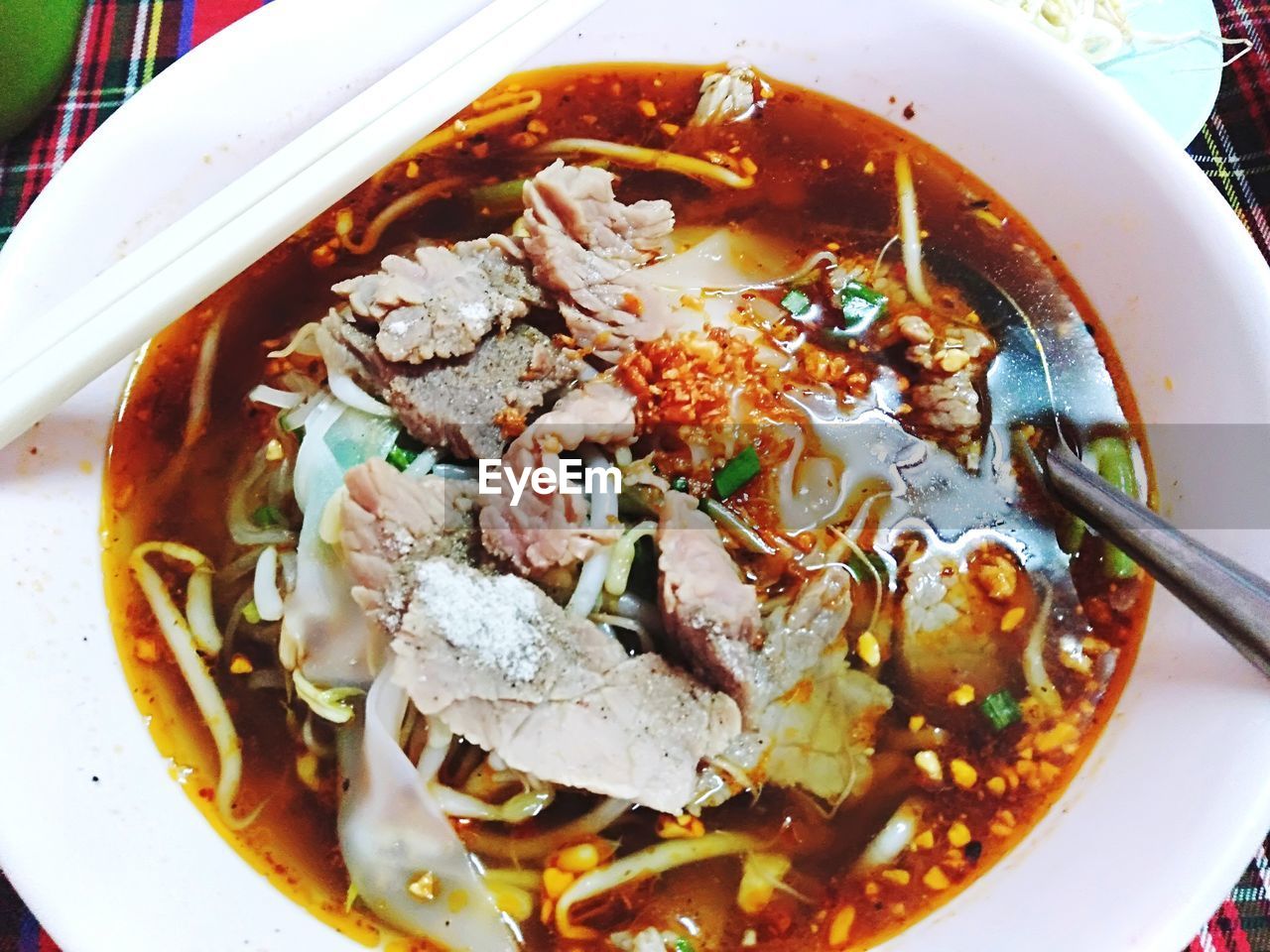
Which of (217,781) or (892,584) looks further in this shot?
(892,584)

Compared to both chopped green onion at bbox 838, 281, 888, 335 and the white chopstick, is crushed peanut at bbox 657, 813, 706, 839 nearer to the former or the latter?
chopped green onion at bbox 838, 281, 888, 335

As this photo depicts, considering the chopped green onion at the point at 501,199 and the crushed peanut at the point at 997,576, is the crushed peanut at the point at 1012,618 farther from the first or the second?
the chopped green onion at the point at 501,199

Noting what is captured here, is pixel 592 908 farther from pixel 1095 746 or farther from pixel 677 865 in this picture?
pixel 1095 746

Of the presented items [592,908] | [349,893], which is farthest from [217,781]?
[592,908]

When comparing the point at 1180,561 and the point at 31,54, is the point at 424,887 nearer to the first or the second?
the point at 1180,561

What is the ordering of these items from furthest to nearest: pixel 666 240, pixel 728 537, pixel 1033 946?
pixel 666 240
pixel 728 537
pixel 1033 946

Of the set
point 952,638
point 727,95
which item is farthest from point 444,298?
point 952,638
